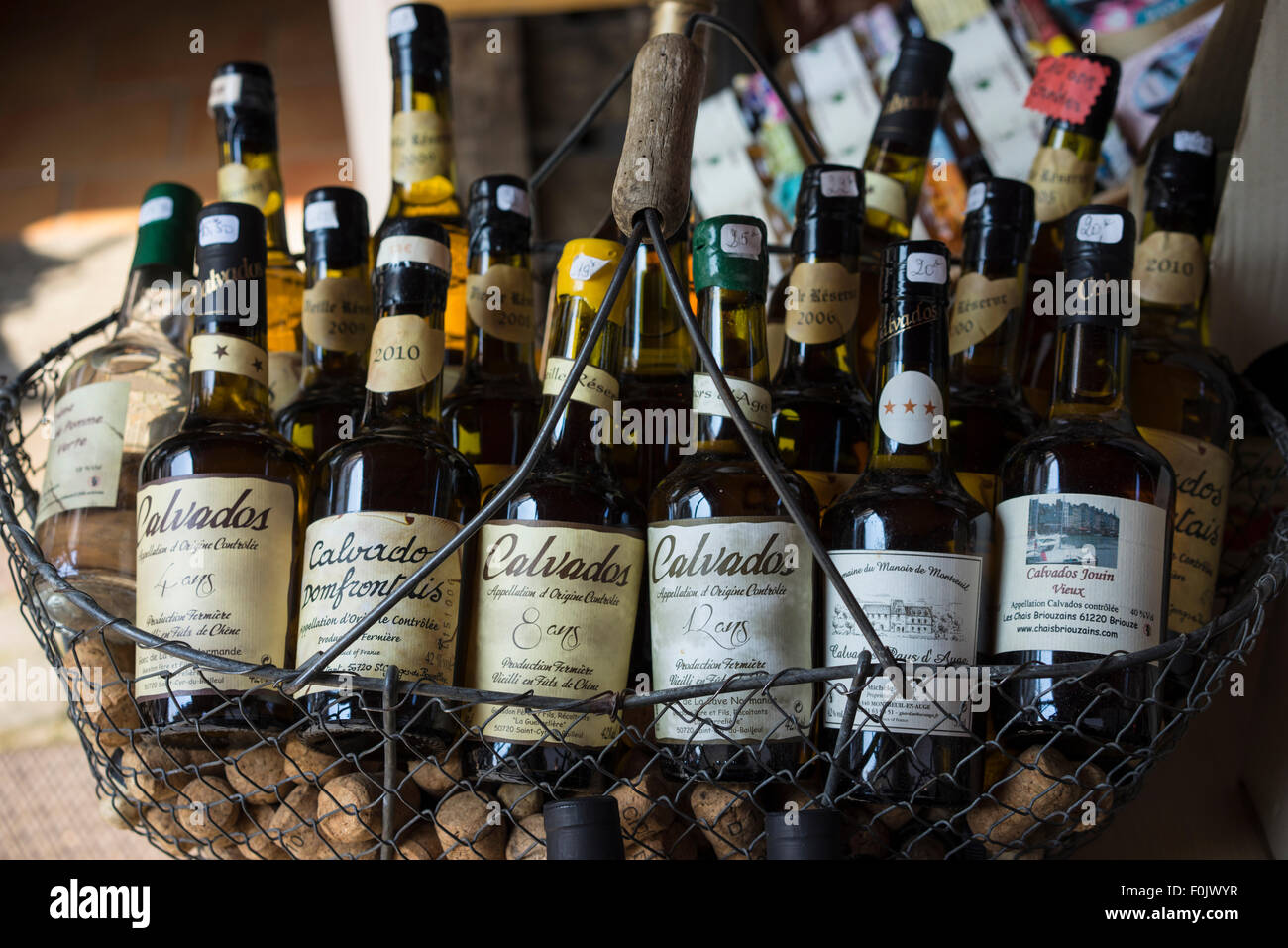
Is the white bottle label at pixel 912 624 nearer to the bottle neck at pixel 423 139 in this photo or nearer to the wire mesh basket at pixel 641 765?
the wire mesh basket at pixel 641 765

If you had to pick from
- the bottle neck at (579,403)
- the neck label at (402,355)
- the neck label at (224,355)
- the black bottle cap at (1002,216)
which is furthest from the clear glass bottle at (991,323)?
the neck label at (224,355)

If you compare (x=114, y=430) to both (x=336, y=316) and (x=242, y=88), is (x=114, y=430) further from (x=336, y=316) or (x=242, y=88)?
Result: (x=242, y=88)

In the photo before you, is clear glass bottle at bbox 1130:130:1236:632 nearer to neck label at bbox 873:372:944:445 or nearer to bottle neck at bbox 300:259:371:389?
neck label at bbox 873:372:944:445

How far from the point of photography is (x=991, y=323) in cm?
75

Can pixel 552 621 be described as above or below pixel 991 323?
below

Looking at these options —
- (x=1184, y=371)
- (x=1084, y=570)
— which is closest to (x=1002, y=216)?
(x=1184, y=371)

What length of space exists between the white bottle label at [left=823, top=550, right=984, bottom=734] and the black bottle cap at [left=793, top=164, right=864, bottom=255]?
8.9 inches

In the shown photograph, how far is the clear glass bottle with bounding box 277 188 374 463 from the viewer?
0.78 m

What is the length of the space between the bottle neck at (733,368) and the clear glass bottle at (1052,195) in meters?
0.23

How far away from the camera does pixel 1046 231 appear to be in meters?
0.86

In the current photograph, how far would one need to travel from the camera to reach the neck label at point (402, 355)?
0.67m

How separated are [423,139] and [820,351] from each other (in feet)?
1.08

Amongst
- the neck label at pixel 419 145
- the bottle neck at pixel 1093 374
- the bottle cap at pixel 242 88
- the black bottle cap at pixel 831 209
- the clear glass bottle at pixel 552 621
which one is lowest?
the clear glass bottle at pixel 552 621
